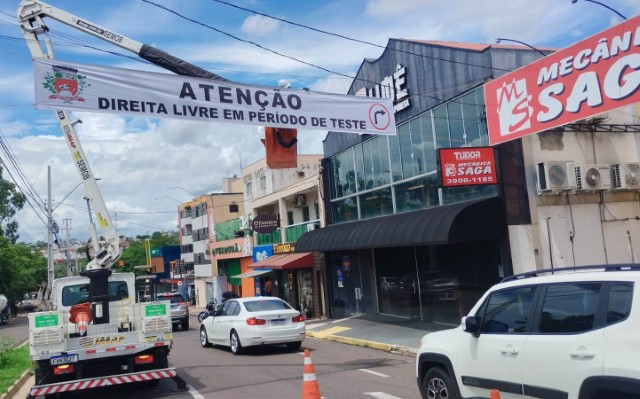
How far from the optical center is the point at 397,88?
19891 mm

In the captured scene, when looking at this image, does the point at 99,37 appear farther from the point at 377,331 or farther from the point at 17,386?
the point at 377,331

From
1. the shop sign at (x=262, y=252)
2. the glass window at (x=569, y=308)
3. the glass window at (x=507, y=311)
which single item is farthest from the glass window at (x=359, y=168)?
→ the glass window at (x=569, y=308)

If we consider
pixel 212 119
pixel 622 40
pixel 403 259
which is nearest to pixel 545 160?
pixel 622 40

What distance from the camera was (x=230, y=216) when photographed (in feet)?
187

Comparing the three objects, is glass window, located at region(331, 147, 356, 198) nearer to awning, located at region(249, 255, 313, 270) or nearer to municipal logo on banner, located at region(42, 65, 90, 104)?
awning, located at region(249, 255, 313, 270)

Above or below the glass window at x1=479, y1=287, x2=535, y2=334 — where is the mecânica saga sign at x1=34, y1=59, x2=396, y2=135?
above

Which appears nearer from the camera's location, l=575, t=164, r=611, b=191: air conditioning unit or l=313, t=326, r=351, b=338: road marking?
l=575, t=164, r=611, b=191: air conditioning unit

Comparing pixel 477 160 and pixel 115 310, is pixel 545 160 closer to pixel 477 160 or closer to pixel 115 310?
pixel 477 160

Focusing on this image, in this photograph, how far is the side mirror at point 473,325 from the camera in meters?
6.54

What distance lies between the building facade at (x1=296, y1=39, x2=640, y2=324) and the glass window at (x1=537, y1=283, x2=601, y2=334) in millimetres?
9074

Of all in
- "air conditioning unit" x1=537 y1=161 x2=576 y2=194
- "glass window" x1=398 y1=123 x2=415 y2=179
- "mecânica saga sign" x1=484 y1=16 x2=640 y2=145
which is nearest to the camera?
"mecânica saga sign" x1=484 y1=16 x2=640 y2=145

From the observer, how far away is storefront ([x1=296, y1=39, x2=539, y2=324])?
15367mm

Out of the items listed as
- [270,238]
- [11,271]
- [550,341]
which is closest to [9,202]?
[11,271]

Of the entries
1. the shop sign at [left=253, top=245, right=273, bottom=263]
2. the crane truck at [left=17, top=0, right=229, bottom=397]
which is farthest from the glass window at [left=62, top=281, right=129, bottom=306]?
the shop sign at [left=253, top=245, right=273, bottom=263]
